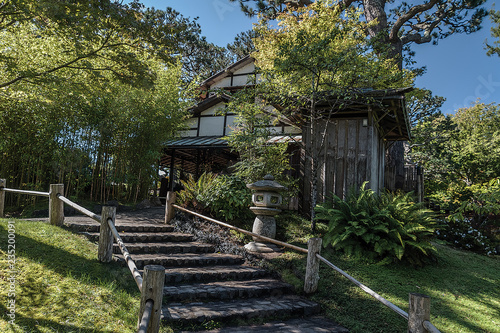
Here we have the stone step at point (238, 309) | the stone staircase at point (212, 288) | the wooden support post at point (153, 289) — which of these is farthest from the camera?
the stone staircase at point (212, 288)

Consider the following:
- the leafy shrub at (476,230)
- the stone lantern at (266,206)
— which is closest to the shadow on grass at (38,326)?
the stone lantern at (266,206)

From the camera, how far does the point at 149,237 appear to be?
6.33 m

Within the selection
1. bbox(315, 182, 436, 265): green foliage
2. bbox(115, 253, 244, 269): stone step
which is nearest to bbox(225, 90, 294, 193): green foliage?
bbox(315, 182, 436, 265): green foliage

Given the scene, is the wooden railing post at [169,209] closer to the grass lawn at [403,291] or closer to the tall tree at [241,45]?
the grass lawn at [403,291]

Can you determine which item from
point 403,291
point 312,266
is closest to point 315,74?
point 312,266

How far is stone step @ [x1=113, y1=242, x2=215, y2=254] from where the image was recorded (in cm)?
563

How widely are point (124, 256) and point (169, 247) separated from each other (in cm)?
290

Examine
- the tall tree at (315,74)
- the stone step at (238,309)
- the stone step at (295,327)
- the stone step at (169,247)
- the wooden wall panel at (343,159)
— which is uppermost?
the tall tree at (315,74)

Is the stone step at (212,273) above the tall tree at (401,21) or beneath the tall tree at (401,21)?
beneath

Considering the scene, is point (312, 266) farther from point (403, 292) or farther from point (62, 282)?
point (62, 282)

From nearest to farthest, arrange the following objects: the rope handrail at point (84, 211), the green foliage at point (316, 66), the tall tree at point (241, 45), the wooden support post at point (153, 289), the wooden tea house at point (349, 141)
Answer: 1. the wooden support post at point (153, 289)
2. the rope handrail at point (84, 211)
3. the green foliage at point (316, 66)
4. the wooden tea house at point (349, 141)
5. the tall tree at point (241, 45)

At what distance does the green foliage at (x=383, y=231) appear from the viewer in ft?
18.5

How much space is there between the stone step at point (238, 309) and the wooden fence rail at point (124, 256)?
695 mm

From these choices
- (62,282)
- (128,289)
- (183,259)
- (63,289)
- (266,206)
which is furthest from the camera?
(266,206)
